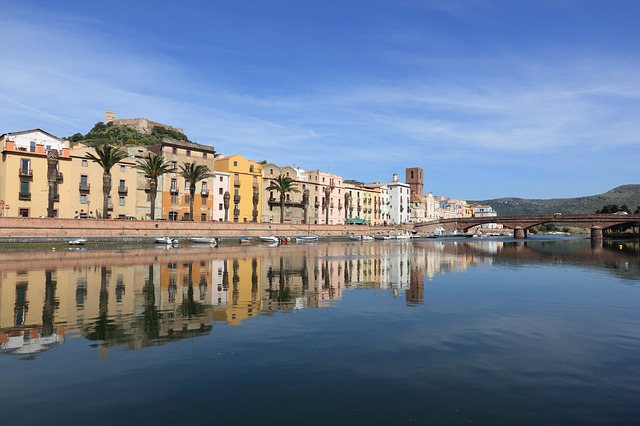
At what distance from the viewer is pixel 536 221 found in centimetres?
15500

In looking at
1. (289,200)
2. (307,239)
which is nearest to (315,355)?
(307,239)

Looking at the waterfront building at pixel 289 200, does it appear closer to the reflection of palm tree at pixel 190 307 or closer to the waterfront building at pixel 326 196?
the waterfront building at pixel 326 196

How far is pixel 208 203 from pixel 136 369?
95.9 meters

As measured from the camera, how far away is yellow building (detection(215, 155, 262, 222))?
111 m

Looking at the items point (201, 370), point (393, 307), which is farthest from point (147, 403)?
point (393, 307)

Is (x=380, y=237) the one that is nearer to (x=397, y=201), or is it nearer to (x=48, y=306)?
(x=397, y=201)

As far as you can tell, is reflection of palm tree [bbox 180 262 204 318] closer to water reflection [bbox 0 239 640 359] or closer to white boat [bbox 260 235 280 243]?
water reflection [bbox 0 239 640 359]

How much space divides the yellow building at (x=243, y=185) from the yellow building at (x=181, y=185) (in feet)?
19.9

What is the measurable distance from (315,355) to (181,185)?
9172cm

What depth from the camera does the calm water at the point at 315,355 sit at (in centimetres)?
985

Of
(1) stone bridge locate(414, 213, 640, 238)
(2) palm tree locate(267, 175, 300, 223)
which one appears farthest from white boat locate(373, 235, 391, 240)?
(1) stone bridge locate(414, 213, 640, 238)

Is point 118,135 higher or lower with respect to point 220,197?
higher

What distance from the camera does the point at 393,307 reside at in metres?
22.7

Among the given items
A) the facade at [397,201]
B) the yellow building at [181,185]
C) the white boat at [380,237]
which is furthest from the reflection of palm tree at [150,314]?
the facade at [397,201]
